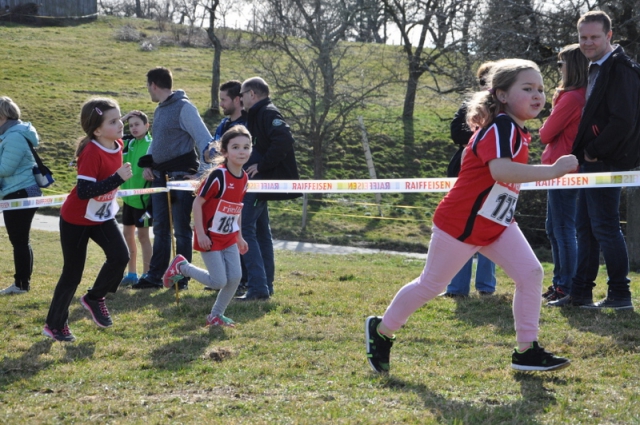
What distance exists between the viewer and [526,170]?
418 centimetres

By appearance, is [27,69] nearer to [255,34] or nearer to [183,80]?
[183,80]

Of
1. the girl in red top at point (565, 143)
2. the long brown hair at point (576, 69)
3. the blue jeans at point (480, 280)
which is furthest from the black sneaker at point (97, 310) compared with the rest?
the long brown hair at point (576, 69)

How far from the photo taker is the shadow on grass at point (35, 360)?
4.70 metres

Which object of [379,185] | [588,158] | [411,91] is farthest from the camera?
[411,91]

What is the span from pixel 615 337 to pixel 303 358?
87.8 inches

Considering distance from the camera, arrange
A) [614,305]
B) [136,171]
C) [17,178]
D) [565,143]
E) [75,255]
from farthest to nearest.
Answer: [136,171] < [17,178] < [565,143] < [614,305] < [75,255]

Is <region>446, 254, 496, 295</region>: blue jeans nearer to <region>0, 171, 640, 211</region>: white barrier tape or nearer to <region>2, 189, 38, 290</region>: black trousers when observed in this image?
<region>0, 171, 640, 211</region>: white barrier tape

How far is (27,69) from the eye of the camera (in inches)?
1377

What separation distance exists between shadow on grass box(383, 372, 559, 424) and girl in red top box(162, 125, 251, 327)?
219 centimetres

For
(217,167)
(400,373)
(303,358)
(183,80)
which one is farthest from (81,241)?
(183,80)

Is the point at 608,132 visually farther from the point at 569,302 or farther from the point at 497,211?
the point at 497,211

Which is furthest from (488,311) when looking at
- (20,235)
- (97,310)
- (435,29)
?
(435,29)

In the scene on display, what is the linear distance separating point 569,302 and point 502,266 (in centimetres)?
244

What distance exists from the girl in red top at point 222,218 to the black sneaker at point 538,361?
2515 mm
